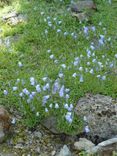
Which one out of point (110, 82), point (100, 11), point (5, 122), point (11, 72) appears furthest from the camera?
point (100, 11)

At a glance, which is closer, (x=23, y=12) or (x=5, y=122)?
(x=5, y=122)

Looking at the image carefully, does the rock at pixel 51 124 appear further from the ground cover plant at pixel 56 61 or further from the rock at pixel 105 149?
the rock at pixel 105 149

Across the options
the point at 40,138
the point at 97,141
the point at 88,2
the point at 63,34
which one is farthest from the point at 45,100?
the point at 88,2

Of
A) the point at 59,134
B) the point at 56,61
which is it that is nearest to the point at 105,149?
the point at 59,134

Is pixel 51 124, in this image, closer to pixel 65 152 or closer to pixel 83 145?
pixel 65 152

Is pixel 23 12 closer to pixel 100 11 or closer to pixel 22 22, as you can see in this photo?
pixel 22 22

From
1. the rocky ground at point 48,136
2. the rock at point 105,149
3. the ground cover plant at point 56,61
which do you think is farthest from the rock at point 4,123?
the rock at point 105,149
